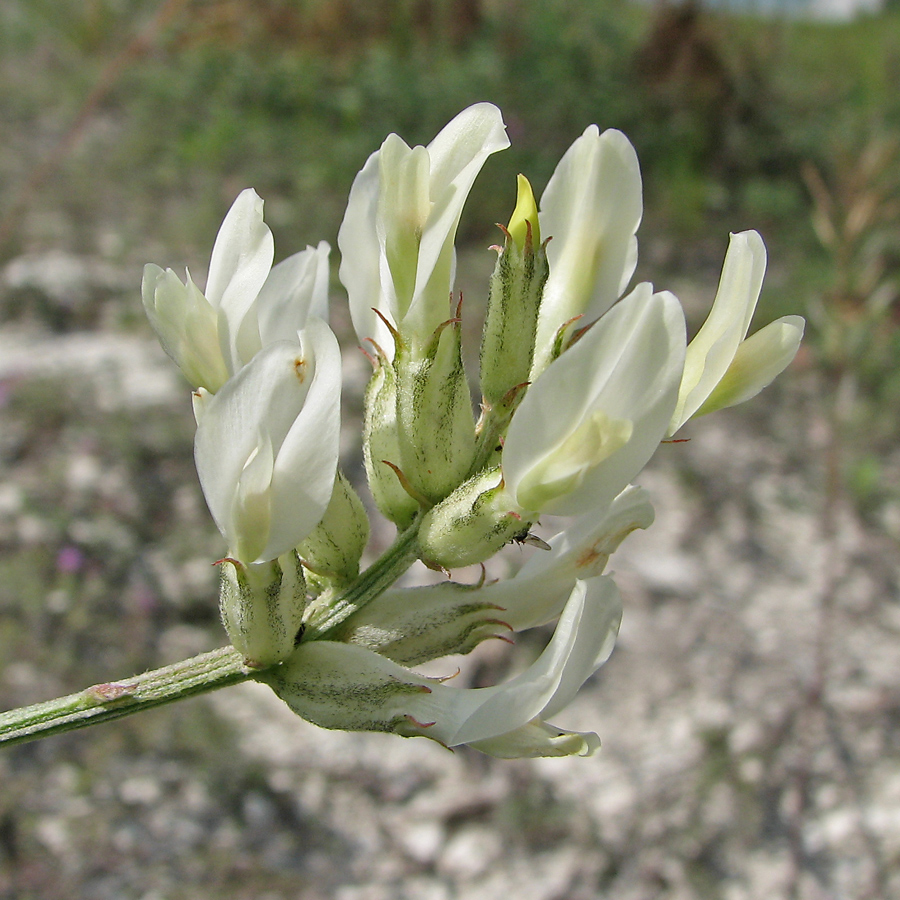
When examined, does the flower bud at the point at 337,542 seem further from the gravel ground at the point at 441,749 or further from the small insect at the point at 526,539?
the gravel ground at the point at 441,749

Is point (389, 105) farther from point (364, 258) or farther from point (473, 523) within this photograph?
Result: point (473, 523)

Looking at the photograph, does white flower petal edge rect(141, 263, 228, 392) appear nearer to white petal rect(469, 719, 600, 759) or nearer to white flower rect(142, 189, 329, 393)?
white flower rect(142, 189, 329, 393)

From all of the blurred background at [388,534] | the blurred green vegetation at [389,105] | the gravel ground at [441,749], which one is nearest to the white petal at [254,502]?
the blurred background at [388,534]

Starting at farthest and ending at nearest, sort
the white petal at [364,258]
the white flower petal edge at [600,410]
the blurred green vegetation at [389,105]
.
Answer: the blurred green vegetation at [389,105] < the white petal at [364,258] < the white flower petal edge at [600,410]

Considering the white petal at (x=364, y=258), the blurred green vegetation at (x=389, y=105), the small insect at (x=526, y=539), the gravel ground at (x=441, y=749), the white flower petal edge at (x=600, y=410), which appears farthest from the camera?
the blurred green vegetation at (x=389, y=105)

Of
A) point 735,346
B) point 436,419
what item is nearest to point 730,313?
point 735,346

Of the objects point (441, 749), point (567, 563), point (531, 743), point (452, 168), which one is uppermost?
point (452, 168)
